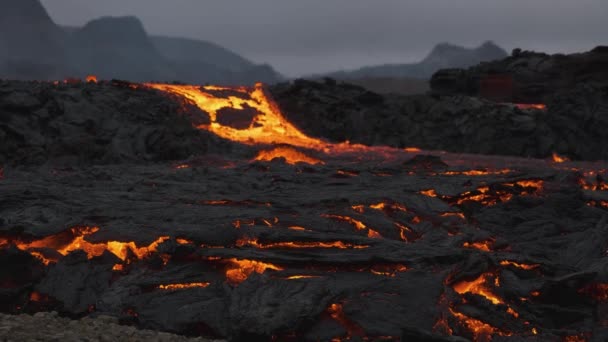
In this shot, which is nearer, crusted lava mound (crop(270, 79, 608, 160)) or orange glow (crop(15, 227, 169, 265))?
orange glow (crop(15, 227, 169, 265))

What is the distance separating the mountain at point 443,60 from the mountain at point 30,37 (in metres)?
67.0

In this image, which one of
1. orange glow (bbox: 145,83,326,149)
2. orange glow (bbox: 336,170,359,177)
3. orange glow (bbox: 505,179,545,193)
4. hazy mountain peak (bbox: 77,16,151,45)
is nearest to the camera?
orange glow (bbox: 505,179,545,193)

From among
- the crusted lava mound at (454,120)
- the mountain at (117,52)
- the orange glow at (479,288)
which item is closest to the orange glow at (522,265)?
the orange glow at (479,288)

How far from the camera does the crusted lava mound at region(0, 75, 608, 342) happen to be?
6.33 meters

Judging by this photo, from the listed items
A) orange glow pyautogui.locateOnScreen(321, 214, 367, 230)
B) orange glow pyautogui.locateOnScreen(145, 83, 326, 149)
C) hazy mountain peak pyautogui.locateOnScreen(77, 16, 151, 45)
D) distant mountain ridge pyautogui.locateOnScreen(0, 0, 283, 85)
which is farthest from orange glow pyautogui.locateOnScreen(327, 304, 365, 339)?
hazy mountain peak pyautogui.locateOnScreen(77, 16, 151, 45)

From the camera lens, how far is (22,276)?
735cm

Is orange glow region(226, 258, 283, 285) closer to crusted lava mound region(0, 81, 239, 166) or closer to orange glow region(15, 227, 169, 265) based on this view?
orange glow region(15, 227, 169, 265)

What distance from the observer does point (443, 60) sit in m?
162

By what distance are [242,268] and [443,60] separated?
164 meters

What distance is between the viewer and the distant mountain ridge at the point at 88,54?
95.2 meters

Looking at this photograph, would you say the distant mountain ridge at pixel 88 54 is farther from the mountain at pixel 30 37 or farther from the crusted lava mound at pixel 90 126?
the crusted lava mound at pixel 90 126

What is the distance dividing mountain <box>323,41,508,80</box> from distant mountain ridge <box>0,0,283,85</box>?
36.8 meters

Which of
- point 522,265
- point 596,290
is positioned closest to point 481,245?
point 522,265

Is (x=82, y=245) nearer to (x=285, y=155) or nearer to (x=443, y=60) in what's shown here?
(x=285, y=155)
